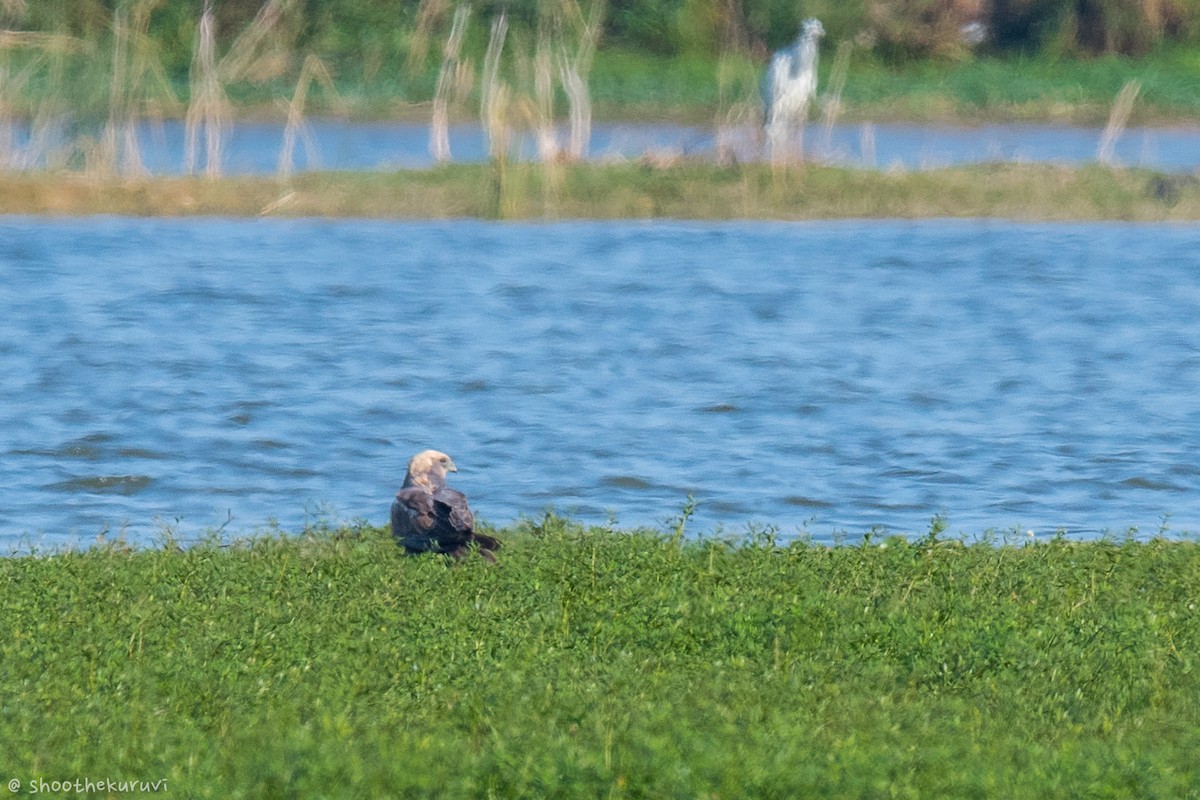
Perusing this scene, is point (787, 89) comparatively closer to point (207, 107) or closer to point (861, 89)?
point (207, 107)

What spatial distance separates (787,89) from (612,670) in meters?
16.6

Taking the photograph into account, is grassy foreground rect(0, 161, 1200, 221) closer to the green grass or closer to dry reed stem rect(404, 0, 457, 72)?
the green grass

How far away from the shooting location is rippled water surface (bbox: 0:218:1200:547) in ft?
36.9

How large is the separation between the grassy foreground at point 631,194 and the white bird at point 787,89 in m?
0.93

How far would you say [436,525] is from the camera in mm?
8297

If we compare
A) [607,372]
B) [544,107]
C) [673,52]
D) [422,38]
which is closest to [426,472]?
[607,372]

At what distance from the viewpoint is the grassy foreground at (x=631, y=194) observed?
21.2m

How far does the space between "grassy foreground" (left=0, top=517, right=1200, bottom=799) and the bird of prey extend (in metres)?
0.14

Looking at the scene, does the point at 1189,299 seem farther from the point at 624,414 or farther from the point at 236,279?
the point at 236,279

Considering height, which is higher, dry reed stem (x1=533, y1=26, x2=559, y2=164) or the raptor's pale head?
dry reed stem (x1=533, y1=26, x2=559, y2=164)

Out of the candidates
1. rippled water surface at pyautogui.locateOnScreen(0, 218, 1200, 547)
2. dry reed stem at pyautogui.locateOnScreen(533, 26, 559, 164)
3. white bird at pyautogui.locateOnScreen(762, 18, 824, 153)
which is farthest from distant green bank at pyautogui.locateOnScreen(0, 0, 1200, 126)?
rippled water surface at pyautogui.locateOnScreen(0, 218, 1200, 547)

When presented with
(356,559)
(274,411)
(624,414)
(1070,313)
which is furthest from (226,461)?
(1070,313)

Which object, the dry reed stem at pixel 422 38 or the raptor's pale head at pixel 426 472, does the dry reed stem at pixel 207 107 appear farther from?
the raptor's pale head at pixel 426 472

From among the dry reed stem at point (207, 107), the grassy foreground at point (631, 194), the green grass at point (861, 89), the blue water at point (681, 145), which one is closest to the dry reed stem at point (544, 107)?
the grassy foreground at point (631, 194)
